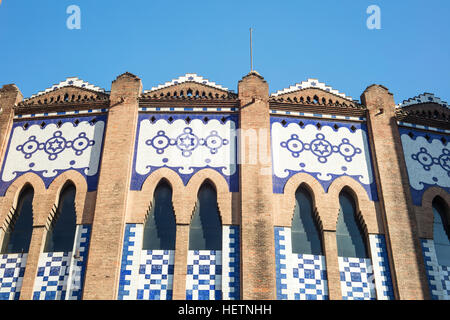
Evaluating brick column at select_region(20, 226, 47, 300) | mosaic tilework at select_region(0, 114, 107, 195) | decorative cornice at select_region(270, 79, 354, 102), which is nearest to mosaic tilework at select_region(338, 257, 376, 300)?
decorative cornice at select_region(270, 79, 354, 102)

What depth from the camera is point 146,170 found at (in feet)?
37.3

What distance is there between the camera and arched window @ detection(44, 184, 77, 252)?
1077cm

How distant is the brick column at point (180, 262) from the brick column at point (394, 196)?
3812 millimetres

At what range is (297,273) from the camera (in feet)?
33.8

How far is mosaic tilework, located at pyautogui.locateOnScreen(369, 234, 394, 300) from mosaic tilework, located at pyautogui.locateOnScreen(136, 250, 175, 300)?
3.74 m

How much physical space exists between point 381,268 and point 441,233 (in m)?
1.68

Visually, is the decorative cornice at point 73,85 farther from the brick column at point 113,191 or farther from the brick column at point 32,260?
the brick column at point 32,260

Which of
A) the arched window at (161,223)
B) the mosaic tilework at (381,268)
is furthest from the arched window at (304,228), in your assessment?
the arched window at (161,223)

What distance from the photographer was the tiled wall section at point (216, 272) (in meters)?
10.0

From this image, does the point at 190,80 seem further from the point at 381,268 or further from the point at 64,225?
the point at 381,268

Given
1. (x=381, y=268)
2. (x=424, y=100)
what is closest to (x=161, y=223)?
(x=381, y=268)

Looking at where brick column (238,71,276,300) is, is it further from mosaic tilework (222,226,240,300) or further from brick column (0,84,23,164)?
brick column (0,84,23,164)

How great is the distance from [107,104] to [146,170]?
77.5 inches
